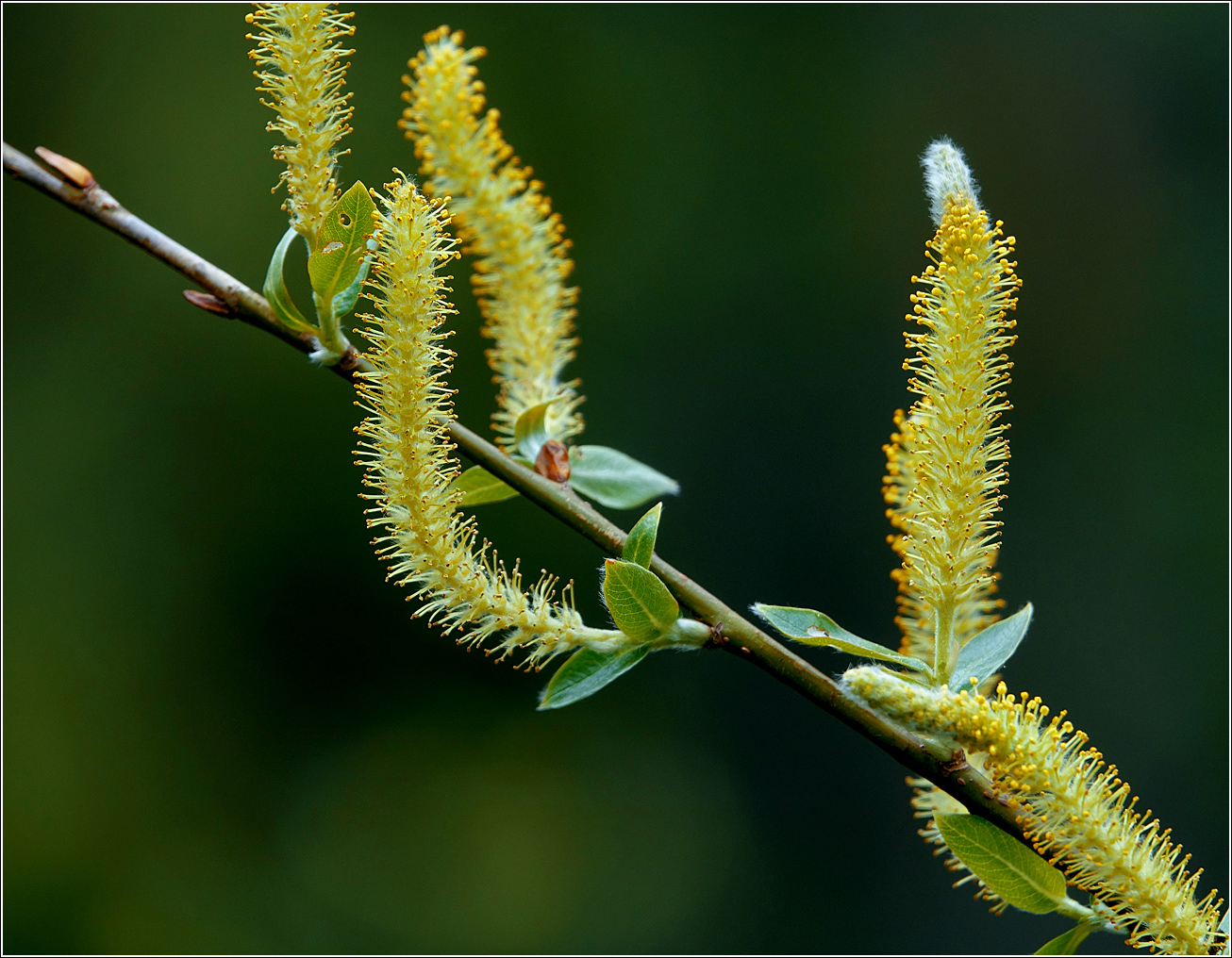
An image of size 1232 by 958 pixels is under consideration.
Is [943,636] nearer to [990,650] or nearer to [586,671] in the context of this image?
[990,650]

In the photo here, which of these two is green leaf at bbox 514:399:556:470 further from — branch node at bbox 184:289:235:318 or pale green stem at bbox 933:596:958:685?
pale green stem at bbox 933:596:958:685

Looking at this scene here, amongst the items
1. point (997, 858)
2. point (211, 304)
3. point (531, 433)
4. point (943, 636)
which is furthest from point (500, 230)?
point (997, 858)

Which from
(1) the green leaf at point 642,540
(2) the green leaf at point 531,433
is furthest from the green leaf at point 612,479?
(1) the green leaf at point 642,540

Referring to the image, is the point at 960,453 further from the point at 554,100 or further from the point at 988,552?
the point at 554,100

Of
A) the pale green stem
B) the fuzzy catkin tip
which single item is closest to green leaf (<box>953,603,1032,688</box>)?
the pale green stem

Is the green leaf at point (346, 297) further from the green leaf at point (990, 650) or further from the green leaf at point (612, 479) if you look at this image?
the green leaf at point (990, 650)
